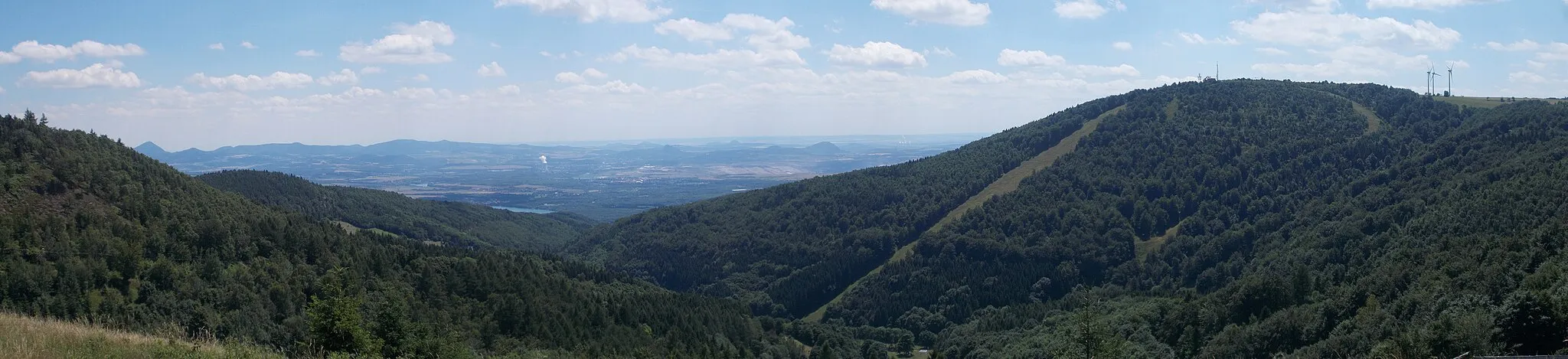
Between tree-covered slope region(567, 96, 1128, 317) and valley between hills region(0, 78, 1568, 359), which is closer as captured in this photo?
valley between hills region(0, 78, 1568, 359)

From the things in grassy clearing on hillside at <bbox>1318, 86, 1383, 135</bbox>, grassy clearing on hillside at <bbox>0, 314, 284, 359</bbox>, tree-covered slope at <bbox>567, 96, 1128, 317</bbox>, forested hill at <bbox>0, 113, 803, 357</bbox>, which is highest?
grassy clearing on hillside at <bbox>1318, 86, 1383, 135</bbox>

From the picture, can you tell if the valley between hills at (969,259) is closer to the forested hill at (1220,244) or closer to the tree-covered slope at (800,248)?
the forested hill at (1220,244)

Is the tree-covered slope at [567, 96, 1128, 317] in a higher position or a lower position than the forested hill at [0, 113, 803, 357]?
lower

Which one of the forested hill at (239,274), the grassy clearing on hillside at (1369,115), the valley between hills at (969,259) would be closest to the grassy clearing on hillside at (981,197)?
the valley between hills at (969,259)

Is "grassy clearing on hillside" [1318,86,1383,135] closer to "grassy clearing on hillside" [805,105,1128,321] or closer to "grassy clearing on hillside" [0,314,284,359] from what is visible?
"grassy clearing on hillside" [805,105,1128,321]

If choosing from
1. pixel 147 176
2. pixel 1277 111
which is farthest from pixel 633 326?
pixel 1277 111

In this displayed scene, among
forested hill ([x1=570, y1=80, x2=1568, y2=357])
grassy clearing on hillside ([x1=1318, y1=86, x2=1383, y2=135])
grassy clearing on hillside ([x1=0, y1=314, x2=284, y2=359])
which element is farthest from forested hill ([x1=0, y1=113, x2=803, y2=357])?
grassy clearing on hillside ([x1=1318, y1=86, x2=1383, y2=135])
